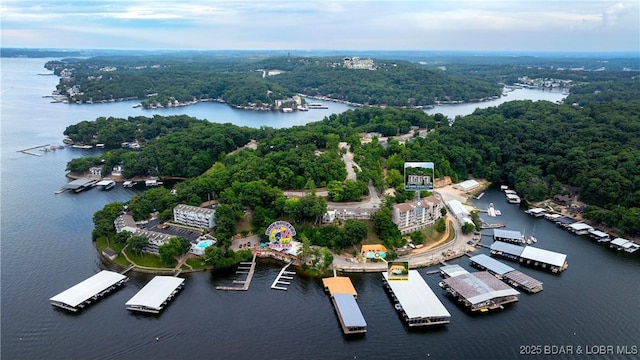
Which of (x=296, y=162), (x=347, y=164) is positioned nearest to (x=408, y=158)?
(x=347, y=164)

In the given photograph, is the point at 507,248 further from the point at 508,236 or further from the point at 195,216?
the point at 195,216

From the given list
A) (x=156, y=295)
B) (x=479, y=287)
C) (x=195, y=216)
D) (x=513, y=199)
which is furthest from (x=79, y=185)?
(x=513, y=199)

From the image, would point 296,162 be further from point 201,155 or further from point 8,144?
point 8,144

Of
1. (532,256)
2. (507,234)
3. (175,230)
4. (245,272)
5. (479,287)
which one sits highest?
(175,230)

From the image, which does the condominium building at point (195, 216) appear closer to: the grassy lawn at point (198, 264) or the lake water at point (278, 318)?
the grassy lawn at point (198, 264)

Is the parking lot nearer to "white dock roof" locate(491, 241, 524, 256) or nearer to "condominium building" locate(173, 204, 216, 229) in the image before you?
"condominium building" locate(173, 204, 216, 229)

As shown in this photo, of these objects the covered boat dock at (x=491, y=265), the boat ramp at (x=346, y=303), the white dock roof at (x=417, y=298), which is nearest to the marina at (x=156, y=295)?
the boat ramp at (x=346, y=303)
